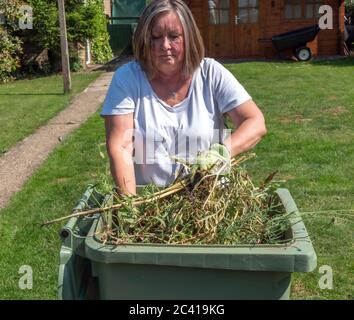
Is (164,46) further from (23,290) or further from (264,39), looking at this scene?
(264,39)

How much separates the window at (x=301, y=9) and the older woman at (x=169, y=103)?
54.9ft

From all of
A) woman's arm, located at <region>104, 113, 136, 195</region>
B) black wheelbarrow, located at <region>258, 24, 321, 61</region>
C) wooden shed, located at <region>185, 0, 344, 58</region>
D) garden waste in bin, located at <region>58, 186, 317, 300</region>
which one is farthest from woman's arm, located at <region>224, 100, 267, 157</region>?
wooden shed, located at <region>185, 0, 344, 58</region>

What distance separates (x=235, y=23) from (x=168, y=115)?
16.5m

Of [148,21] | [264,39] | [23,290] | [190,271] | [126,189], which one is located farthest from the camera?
[264,39]

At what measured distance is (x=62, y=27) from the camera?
12109 mm

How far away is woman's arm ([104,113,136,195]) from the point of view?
238 cm

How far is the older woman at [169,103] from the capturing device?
2545mm

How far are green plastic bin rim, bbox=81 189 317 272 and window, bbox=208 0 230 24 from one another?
17.2 meters

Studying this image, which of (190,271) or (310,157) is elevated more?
(190,271)

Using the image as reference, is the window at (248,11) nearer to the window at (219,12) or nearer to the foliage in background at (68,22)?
the window at (219,12)

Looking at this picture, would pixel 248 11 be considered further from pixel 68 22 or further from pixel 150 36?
pixel 150 36

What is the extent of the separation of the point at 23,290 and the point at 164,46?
7.20 feet

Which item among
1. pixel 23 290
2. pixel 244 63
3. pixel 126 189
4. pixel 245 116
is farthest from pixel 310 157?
pixel 244 63

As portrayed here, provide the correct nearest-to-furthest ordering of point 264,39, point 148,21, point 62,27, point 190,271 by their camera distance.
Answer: point 190,271
point 148,21
point 62,27
point 264,39
